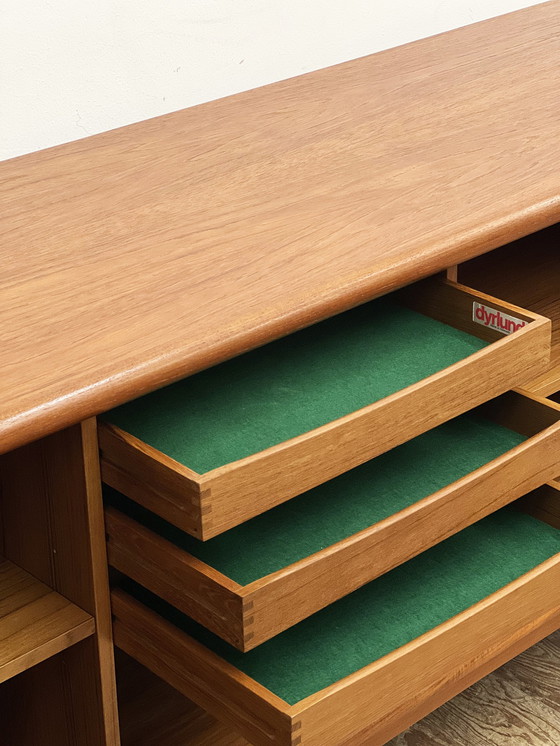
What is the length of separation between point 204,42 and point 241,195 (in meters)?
0.40

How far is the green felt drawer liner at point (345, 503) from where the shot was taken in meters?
0.90

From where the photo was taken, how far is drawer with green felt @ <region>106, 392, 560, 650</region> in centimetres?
82

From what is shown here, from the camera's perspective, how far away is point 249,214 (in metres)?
1.01

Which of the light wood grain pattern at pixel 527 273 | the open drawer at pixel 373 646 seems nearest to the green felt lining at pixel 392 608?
the open drawer at pixel 373 646

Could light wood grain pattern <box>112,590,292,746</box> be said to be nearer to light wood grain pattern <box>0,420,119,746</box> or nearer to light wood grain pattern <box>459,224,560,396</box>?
light wood grain pattern <box>0,420,119,746</box>

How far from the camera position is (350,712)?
0.85 metres

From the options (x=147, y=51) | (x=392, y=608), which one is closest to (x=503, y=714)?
(x=392, y=608)

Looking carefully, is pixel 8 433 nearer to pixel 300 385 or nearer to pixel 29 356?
pixel 29 356

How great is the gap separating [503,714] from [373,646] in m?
0.44

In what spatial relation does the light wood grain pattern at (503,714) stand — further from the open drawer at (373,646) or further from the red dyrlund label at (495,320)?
the red dyrlund label at (495,320)

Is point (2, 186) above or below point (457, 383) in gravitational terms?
above

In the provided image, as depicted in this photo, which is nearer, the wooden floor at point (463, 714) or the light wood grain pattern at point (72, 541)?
the light wood grain pattern at point (72, 541)

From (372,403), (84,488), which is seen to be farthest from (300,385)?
(84,488)

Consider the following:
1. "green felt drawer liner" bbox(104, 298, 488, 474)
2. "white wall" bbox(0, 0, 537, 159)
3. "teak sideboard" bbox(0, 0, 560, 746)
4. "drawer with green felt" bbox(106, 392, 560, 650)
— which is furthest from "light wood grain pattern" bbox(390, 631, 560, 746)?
"white wall" bbox(0, 0, 537, 159)
